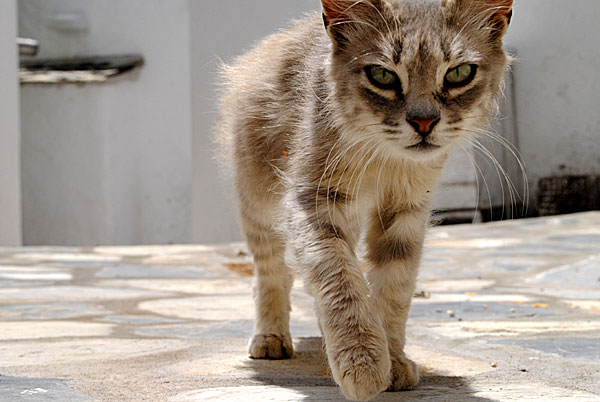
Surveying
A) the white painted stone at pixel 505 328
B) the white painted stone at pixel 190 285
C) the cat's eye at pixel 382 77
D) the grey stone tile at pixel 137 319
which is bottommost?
the white painted stone at pixel 190 285

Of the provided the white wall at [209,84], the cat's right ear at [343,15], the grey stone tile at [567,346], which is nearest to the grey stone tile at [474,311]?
the grey stone tile at [567,346]

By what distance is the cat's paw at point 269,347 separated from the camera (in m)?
2.64

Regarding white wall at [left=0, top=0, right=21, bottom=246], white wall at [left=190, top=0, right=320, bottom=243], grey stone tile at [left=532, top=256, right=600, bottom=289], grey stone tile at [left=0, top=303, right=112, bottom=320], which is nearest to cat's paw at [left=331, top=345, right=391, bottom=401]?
grey stone tile at [left=0, top=303, right=112, bottom=320]

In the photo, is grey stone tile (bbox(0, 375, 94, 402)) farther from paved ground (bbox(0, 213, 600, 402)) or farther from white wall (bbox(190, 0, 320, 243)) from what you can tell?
white wall (bbox(190, 0, 320, 243))

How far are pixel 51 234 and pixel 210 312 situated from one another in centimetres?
840

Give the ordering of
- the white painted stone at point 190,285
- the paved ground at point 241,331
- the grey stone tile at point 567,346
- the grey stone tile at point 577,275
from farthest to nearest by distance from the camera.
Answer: the white painted stone at point 190,285 → the grey stone tile at point 577,275 → the grey stone tile at point 567,346 → the paved ground at point 241,331

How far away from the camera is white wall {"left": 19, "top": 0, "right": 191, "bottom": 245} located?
10508 millimetres

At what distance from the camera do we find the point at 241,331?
3182 millimetres

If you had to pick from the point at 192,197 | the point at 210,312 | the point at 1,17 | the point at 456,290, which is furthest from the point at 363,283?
the point at 192,197

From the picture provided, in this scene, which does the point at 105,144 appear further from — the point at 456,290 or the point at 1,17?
the point at 456,290

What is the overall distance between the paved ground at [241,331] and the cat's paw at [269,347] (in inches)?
2.5

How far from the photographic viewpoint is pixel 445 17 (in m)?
2.16

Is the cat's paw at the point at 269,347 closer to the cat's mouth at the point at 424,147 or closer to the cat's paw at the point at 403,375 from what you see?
the cat's paw at the point at 403,375

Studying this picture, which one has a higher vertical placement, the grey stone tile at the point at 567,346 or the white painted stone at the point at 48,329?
the grey stone tile at the point at 567,346
